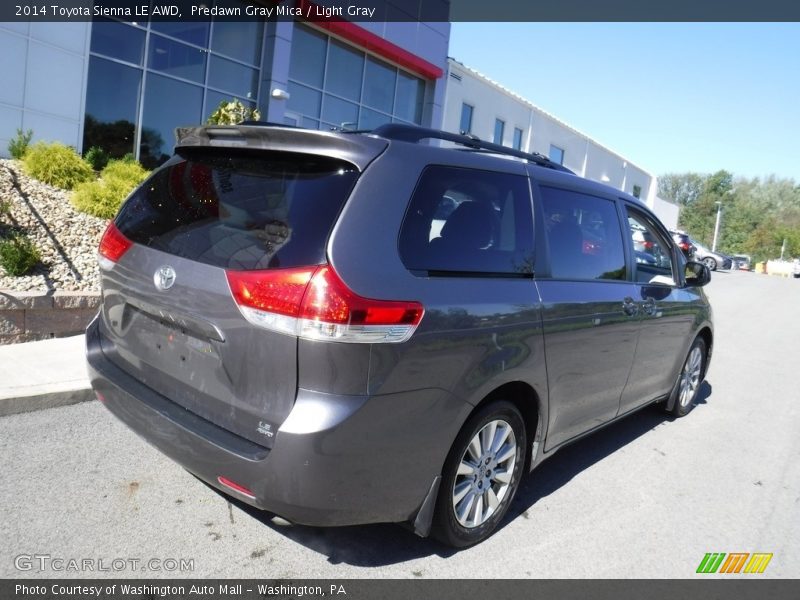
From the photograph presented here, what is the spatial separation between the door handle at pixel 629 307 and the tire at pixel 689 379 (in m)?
1.54

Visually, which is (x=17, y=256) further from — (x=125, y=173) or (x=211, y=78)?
(x=211, y=78)

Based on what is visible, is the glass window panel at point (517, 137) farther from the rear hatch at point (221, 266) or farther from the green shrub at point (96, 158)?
the rear hatch at point (221, 266)

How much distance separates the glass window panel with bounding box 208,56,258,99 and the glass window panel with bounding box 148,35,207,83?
0.28m

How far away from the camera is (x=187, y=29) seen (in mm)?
13859

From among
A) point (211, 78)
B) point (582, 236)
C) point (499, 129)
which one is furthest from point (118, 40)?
point (499, 129)

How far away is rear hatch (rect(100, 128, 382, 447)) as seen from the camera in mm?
2416

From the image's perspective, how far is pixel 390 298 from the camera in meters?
2.44

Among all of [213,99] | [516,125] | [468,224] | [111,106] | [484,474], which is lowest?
[484,474]

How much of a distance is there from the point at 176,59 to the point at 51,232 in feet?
27.0

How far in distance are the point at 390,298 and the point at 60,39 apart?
11.6 metres

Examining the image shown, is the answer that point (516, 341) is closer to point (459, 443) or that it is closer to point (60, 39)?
point (459, 443)

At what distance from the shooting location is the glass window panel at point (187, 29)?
1339cm

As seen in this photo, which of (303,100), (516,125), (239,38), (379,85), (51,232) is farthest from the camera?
(516,125)

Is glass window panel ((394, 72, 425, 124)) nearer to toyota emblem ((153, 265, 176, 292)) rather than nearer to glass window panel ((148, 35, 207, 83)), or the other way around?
glass window panel ((148, 35, 207, 83))
